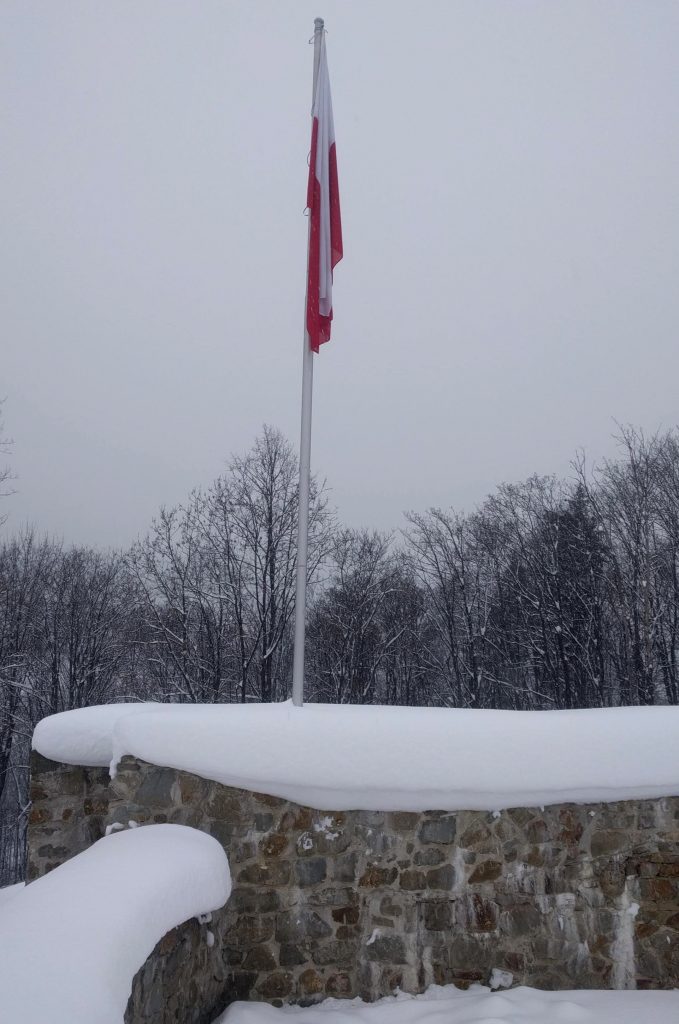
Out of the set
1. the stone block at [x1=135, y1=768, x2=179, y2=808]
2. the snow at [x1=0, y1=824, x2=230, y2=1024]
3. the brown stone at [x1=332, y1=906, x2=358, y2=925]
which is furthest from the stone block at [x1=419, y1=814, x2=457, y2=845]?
the stone block at [x1=135, y1=768, x2=179, y2=808]

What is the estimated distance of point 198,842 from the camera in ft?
13.1

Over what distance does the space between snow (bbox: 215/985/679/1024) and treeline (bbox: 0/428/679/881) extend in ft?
45.3

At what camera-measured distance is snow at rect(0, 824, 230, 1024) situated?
2170mm

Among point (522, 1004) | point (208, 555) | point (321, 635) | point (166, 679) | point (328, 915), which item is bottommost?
point (522, 1004)

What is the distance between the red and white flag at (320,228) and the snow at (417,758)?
3317 mm

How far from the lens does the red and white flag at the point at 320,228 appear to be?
608 cm

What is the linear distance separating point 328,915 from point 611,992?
170cm

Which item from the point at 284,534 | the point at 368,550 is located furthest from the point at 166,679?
the point at 368,550

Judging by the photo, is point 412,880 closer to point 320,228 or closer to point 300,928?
point 300,928

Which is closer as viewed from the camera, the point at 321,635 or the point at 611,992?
the point at 611,992

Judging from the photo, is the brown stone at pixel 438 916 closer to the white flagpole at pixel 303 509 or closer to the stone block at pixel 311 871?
the stone block at pixel 311 871

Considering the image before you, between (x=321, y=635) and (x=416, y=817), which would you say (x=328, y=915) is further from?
(x=321, y=635)

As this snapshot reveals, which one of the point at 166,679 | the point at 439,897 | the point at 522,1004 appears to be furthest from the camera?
the point at 166,679

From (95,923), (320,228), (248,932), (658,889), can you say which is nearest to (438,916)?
(248,932)
